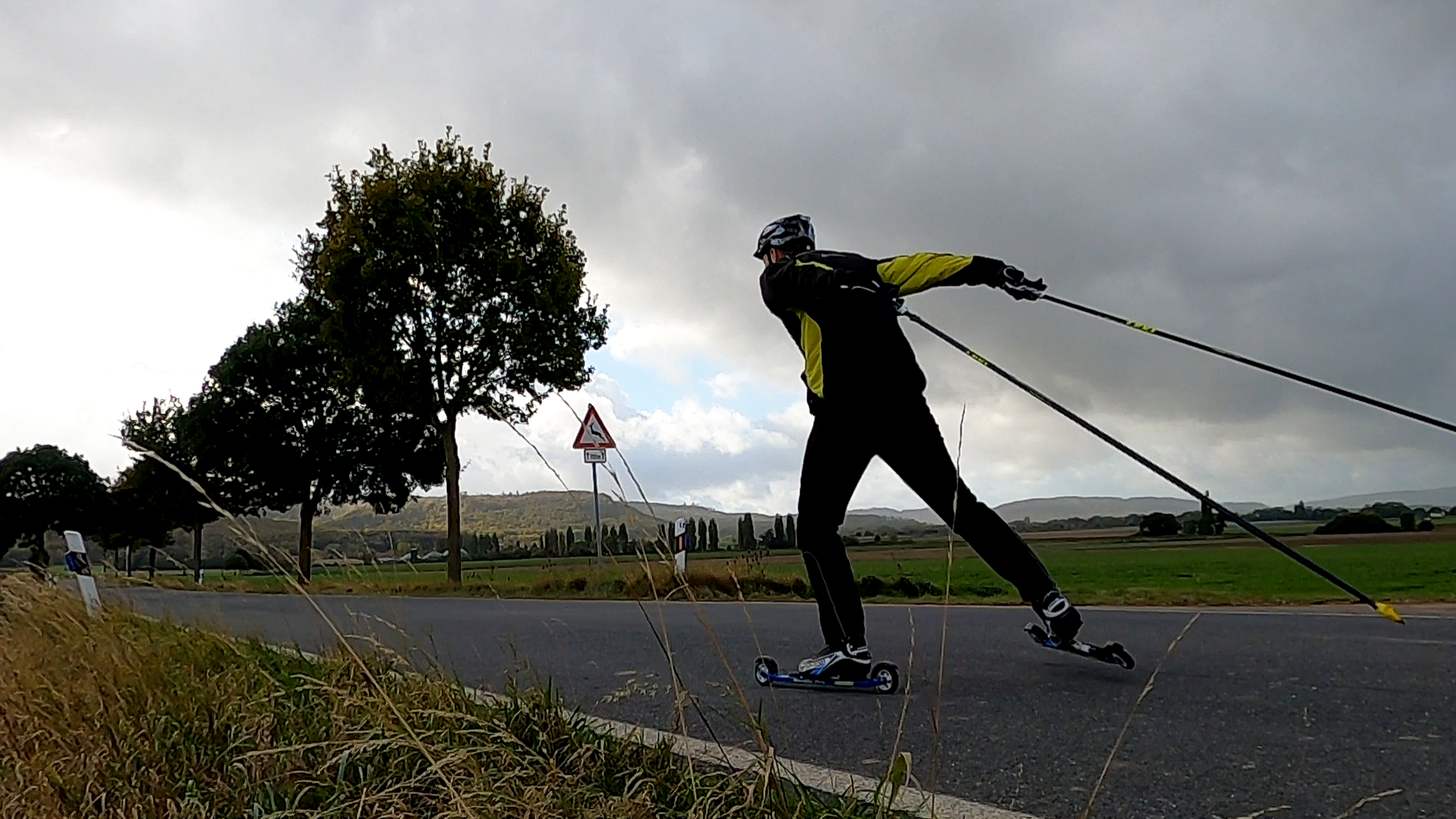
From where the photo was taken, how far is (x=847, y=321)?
394 cm

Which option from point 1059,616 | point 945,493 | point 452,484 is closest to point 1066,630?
point 1059,616

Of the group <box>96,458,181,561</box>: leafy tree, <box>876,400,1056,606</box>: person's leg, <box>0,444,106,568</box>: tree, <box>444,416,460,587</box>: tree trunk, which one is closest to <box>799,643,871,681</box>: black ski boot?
<box>876,400,1056,606</box>: person's leg

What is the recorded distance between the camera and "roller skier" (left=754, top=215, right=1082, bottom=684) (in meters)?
3.92

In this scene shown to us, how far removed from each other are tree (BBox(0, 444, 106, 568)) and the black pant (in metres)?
50.0

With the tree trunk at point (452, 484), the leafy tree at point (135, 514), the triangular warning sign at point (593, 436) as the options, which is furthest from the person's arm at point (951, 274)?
the leafy tree at point (135, 514)

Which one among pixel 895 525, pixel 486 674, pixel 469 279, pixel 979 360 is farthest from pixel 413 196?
pixel 979 360

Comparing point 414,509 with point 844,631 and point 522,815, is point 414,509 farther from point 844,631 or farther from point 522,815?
point 522,815

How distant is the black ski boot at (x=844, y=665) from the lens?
3.88 m

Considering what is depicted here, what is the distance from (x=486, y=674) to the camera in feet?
15.8

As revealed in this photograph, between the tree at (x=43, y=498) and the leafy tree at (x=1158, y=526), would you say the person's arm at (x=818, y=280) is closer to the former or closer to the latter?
the leafy tree at (x=1158, y=526)

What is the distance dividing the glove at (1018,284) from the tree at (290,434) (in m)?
30.9

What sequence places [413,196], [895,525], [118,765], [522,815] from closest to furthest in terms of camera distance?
[522,815], [118,765], [895,525], [413,196]

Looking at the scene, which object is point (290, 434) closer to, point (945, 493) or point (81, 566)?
point (81, 566)

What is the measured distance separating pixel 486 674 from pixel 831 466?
184 centimetres
